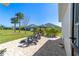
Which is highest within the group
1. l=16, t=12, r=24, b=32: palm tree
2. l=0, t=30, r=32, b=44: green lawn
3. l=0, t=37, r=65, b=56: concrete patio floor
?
l=16, t=12, r=24, b=32: palm tree

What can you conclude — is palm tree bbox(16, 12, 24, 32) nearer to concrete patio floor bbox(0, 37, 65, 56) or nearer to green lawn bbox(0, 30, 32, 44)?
green lawn bbox(0, 30, 32, 44)

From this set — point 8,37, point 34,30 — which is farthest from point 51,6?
point 8,37

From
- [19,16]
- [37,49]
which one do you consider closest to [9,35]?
[19,16]

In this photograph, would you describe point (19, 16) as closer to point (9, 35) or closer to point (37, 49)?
point (9, 35)

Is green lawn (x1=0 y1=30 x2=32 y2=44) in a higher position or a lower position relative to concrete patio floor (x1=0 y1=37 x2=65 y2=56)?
higher

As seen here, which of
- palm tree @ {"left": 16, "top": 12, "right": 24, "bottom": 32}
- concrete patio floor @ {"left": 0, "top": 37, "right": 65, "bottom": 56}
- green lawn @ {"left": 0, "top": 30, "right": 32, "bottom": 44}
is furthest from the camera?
palm tree @ {"left": 16, "top": 12, "right": 24, "bottom": 32}

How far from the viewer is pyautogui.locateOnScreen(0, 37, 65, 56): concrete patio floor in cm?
508

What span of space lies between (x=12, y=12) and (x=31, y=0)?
9.37 feet

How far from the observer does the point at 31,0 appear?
2766 millimetres

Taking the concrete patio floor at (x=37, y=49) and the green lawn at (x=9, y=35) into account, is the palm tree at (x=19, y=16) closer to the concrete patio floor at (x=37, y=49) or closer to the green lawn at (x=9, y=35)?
the green lawn at (x=9, y=35)

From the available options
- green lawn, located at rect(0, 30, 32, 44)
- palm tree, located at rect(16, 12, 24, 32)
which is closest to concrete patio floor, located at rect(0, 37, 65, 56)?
green lawn, located at rect(0, 30, 32, 44)

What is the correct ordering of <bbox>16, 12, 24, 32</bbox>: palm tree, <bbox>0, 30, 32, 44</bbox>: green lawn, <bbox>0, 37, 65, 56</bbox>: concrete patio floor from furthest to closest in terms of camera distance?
<bbox>16, 12, 24, 32</bbox>: palm tree
<bbox>0, 30, 32, 44</bbox>: green lawn
<bbox>0, 37, 65, 56</bbox>: concrete patio floor

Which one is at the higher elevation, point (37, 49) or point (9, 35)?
point (9, 35)

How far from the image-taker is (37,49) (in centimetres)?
550
